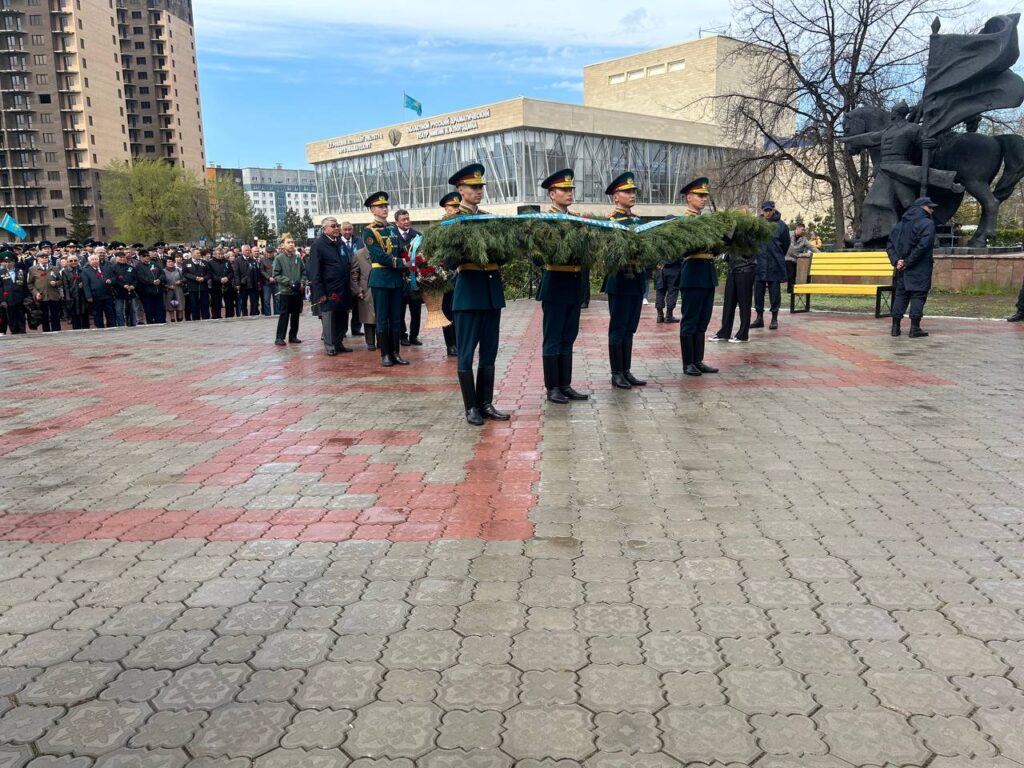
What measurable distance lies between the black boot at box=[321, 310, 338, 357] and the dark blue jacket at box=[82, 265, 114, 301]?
8.11 m

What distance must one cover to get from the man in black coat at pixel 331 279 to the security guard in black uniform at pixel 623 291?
4.68 meters

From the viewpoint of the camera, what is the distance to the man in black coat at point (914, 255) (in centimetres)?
1099

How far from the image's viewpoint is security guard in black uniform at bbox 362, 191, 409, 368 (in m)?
10.2

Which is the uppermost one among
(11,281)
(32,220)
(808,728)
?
(32,220)

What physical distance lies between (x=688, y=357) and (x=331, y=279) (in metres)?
5.22

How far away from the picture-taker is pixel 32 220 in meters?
88.8

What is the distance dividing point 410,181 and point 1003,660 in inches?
2969

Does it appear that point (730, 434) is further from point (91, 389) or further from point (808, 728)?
point (91, 389)

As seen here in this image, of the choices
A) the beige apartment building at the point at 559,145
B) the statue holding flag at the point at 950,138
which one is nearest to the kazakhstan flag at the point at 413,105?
the beige apartment building at the point at 559,145

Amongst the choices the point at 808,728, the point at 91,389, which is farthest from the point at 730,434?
the point at 91,389

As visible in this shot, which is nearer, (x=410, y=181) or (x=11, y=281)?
(x=11, y=281)

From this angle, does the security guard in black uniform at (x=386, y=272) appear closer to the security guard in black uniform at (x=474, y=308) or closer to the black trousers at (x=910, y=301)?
the security guard in black uniform at (x=474, y=308)

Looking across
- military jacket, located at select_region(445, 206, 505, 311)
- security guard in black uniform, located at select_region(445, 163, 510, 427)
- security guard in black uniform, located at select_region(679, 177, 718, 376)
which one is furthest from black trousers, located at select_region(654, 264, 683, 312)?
military jacket, located at select_region(445, 206, 505, 311)

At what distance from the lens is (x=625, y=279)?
803cm
